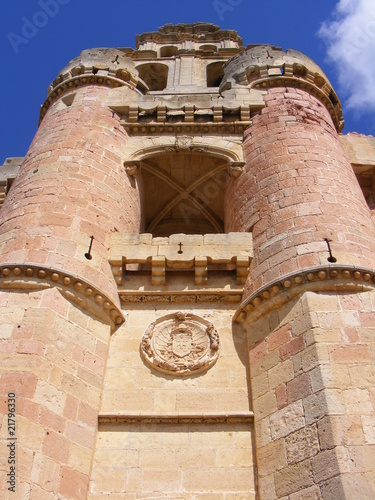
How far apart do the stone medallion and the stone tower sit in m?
0.02

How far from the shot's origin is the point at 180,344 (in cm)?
738

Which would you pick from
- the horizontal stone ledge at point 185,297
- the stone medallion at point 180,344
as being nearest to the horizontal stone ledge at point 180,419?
the stone medallion at point 180,344

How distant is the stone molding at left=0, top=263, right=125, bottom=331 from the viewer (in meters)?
7.13

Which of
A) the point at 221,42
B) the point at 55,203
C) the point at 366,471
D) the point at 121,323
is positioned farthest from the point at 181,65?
the point at 366,471

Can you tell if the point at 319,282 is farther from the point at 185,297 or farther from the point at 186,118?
the point at 186,118

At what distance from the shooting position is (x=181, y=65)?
16.7m

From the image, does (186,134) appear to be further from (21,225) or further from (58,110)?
(21,225)

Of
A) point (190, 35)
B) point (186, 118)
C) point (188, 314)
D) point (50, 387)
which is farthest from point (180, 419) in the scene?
point (190, 35)

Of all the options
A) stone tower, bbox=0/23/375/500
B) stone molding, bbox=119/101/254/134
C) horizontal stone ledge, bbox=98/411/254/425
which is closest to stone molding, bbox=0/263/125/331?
stone tower, bbox=0/23/375/500

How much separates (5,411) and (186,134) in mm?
6895

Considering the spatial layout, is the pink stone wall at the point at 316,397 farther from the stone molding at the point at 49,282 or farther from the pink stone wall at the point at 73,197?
the pink stone wall at the point at 73,197

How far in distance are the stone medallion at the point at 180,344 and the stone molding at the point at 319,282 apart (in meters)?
0.90

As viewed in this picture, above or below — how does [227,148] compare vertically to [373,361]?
above

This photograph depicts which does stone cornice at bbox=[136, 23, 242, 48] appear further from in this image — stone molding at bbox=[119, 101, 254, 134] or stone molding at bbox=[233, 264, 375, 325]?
stone molding at bbox=[233, 264, 375, 325]
